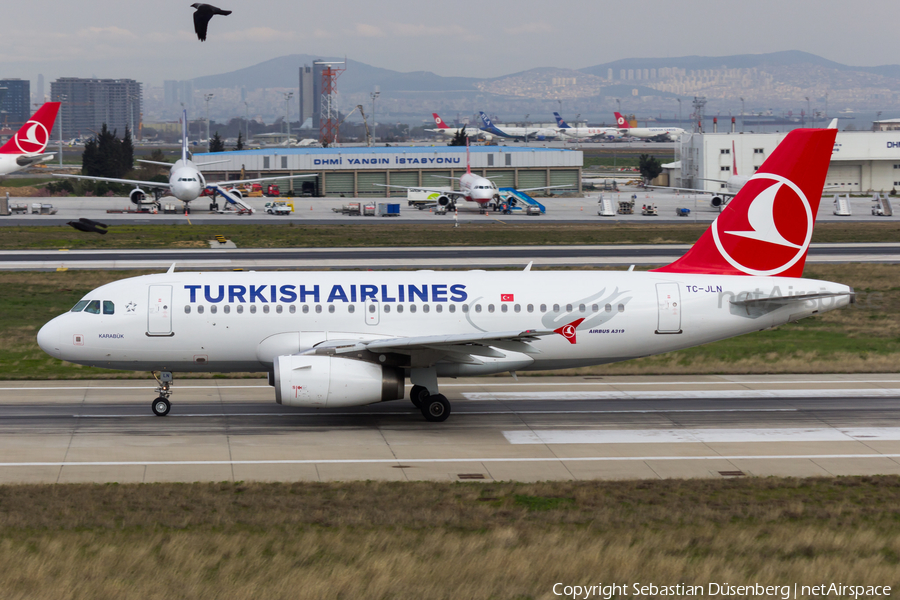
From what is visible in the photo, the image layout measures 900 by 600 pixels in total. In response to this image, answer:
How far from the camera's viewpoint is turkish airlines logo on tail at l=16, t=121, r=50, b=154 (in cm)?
10731

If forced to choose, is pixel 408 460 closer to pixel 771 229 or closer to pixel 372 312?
pixel 372 312

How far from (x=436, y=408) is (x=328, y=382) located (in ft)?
12.8

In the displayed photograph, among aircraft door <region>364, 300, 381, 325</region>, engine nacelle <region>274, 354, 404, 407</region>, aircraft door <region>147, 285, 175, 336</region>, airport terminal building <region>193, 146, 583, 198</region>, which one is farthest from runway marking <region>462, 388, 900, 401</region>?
airport terminal building <region>193, 146, 583, 198</region>

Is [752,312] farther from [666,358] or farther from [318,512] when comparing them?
[318,512]

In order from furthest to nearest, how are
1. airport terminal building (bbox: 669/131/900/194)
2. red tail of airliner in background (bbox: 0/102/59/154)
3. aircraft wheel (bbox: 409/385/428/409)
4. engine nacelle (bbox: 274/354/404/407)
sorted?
airport terminal building (bbox: 669/131/900/194) → red tail of airliner in background (bbox: 0/102/59/154) → aircraft wheel (bbox: 409/385/428/409) → engine nacelle (bbox: 274/354/404/407)

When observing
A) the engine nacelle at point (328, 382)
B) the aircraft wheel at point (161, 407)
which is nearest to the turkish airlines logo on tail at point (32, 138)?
the aircraft wheel at point (161, 407)

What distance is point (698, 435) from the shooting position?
27688mm

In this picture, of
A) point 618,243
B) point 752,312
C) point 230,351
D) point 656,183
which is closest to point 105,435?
point 230,351

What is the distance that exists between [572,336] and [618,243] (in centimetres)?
4889

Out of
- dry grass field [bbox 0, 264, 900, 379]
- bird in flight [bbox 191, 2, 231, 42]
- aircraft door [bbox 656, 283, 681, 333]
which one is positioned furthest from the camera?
dry grass field [bbox 0, 264, 900, 379]

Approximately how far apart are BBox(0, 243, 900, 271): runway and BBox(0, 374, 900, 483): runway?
28.7 metres

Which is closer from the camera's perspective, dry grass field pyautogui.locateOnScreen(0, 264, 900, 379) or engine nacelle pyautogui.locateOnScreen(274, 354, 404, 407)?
engine nacelle pyautogui.locateOnScreen(274, 354, 404, 407)

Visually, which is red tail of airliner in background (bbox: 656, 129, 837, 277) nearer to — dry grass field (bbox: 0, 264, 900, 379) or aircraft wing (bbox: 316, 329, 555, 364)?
dry grass field (bbox: 0, 264, 900, 379)
